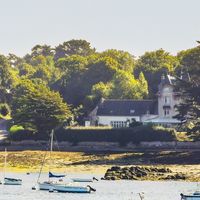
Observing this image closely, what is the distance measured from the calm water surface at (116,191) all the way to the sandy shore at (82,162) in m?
13.3

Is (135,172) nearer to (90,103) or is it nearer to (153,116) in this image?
(153,116)

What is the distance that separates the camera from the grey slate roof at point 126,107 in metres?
160

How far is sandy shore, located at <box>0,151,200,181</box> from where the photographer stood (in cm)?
11593

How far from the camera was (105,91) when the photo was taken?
6860 inches

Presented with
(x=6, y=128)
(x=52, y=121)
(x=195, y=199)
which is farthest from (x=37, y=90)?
(x=195, y=199)

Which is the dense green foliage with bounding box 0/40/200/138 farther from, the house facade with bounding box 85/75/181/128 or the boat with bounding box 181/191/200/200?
the boat with bounding box 181/191/200/200

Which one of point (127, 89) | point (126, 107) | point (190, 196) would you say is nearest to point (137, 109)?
point (126, 107)

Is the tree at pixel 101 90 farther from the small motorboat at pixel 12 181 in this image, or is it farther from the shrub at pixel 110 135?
the small motorboat at pixel 12 181

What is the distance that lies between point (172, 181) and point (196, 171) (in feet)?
35.1

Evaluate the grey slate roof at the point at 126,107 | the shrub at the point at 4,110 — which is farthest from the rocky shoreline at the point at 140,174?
the shrub at the point at 4,110

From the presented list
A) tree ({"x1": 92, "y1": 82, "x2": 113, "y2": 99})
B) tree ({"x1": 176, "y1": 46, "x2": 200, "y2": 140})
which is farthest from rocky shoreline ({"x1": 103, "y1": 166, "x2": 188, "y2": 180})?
tree ({"x1": 92, "y1": 82, "x2": 113, "y2": 99})

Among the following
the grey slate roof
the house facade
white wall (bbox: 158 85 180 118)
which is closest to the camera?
the house facade

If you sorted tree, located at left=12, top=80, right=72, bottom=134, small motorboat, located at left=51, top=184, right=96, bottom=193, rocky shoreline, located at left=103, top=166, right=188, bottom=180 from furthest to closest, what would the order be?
1. tree, located at left=12, top=80, right=72, bottom=134
2. rocky shoreline, located at left=103, top=166, right=188, bottom=180
3. small motorboat, located at left=51, top=184, right=96, bottom=193

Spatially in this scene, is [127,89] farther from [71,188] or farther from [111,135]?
[71,188]
